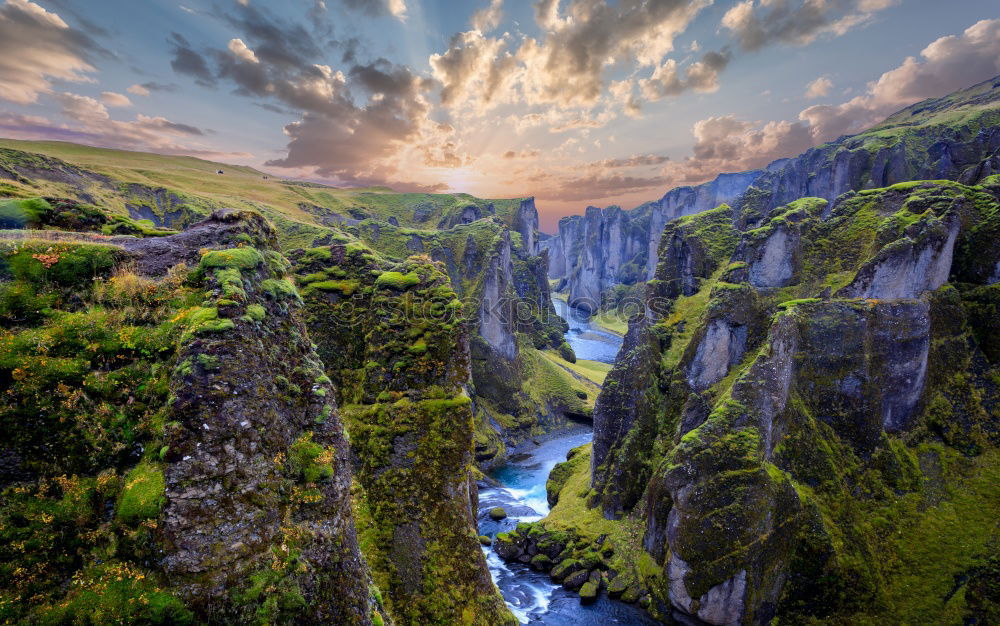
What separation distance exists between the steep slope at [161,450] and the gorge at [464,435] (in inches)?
3.0

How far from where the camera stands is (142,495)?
10.4 m

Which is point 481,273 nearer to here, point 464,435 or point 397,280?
point 397,280

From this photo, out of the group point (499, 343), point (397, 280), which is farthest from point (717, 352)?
point (499, 343)

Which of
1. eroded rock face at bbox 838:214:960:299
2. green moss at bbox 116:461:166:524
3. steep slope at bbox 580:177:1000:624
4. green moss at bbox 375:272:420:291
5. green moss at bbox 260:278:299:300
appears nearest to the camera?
green moss at bbox 116:461:166:524

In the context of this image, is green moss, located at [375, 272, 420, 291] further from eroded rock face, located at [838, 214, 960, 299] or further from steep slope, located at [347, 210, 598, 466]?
steep slope, located at [347, 210, 598, 466]

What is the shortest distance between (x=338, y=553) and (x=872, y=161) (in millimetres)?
144149

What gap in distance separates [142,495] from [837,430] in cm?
4942

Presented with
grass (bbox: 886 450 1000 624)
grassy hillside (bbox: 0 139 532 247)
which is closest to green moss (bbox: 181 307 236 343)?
grassy hillside (bbox: 0 139 532 247)

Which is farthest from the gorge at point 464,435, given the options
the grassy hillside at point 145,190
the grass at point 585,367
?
the grass at point 585,367

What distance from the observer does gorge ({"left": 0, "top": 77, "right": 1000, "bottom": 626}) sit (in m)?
10.7

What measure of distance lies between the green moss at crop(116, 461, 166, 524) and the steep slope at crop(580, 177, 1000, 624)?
37317 mm

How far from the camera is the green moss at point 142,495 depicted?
10.2 meters

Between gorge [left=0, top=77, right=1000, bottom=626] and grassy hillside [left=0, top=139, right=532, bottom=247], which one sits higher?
grassy hillside [left=0, top=139, right=532, bottom=247]

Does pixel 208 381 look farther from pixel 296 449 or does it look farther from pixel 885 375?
pixel 885 375
